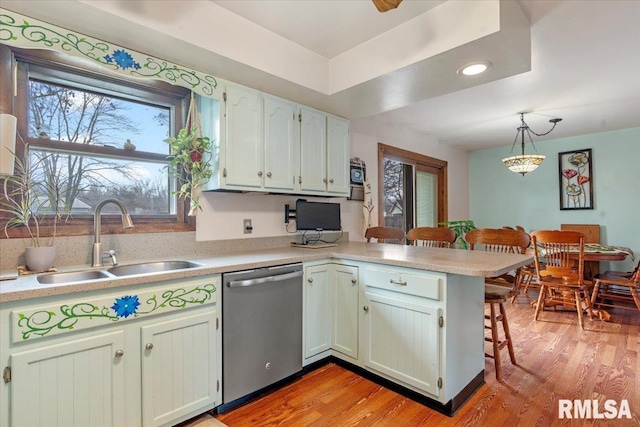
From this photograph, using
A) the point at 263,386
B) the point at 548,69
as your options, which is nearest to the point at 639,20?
the point at 548,69

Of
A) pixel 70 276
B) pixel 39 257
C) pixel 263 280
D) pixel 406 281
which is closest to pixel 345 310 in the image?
pixel 406 281

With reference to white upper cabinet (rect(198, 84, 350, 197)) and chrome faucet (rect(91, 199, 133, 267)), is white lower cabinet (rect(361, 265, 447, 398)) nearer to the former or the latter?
white upper cabinet (rect(198, 84, 350, 197))

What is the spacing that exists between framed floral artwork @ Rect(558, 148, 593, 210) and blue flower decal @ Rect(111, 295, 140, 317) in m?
5.88

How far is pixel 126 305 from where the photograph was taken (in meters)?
1.49

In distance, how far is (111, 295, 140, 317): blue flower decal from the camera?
1.47m

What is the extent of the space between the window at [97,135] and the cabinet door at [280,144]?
658mm

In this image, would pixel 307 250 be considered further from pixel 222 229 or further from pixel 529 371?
pixel 529 371

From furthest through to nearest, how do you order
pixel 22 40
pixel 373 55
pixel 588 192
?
pixel 588 192 < pixel 373 55 < pixel 22 40

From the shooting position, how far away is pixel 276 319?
2.06 metres

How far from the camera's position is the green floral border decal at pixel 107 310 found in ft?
4.17

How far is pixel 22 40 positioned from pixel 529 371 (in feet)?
12.2

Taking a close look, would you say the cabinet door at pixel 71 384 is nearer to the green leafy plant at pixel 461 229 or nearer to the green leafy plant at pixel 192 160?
the green leafy plant at pixel 192 160

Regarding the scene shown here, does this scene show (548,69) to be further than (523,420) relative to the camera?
Yes

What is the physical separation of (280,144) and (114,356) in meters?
1.74
